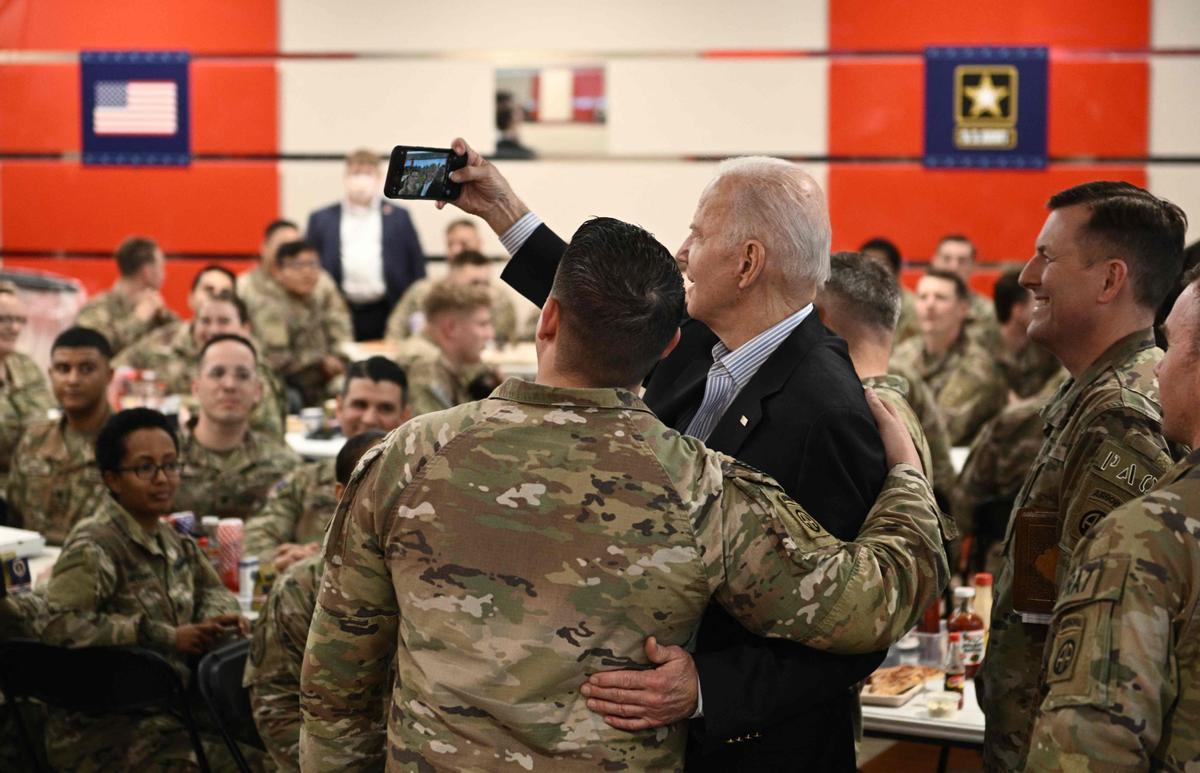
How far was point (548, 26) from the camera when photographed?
10.1 metres

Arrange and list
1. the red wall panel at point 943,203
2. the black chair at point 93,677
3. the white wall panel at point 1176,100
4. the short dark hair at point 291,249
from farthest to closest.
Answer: the red wall panel at point 943,203 → the white wall panel at point 1176,100 → the short dark hair at point 291,249 → the black chair at point 93,677

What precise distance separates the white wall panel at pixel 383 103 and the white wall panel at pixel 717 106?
36.8 inches

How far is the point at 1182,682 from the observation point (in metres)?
1.75

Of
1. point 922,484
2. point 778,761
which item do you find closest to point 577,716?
point 778,761

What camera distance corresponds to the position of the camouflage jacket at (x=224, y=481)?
5.48 metres

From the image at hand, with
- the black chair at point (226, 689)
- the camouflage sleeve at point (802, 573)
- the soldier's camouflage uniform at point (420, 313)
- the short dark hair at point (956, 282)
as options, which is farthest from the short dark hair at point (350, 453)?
the soldier's camouflage uniform at point (420, 313)

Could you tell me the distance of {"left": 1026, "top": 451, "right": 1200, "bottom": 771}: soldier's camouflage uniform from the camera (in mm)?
1721

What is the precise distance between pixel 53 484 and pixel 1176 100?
746 centimetres

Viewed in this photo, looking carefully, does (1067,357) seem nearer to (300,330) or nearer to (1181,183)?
(300,330)

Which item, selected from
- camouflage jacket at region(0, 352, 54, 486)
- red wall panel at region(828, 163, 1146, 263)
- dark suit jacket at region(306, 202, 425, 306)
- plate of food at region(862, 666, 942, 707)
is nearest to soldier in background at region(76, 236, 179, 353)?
dark suit jacket at region(306, 202, 425, 306)

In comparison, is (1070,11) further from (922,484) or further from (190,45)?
(922,484)

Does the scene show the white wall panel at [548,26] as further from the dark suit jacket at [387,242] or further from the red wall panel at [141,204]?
the dark suit jacket at [387,242]

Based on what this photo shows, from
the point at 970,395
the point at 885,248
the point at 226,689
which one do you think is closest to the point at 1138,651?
the point at 226,689

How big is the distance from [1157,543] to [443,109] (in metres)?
8.86
